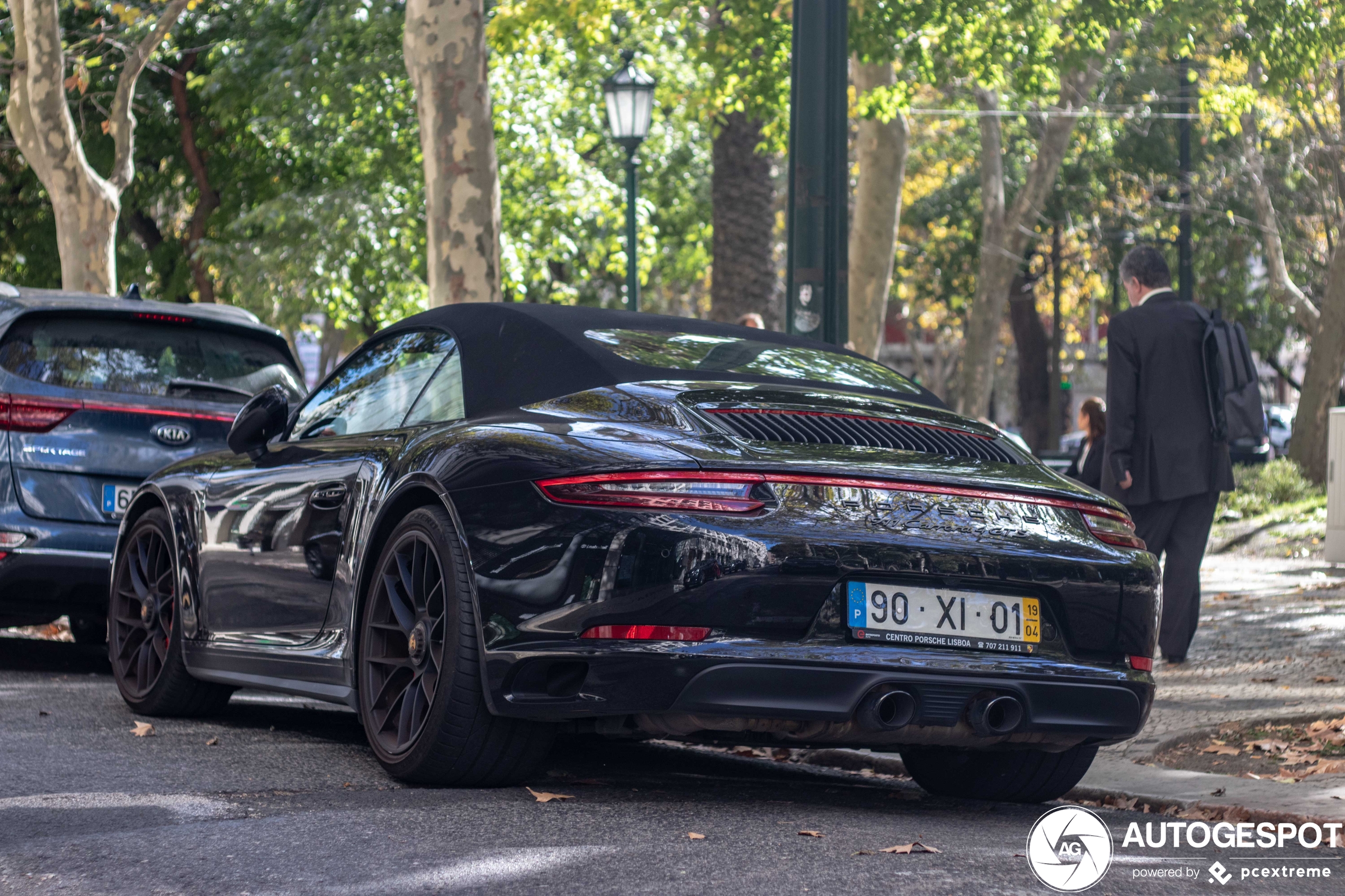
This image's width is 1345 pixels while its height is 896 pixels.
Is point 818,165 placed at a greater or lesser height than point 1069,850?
greater

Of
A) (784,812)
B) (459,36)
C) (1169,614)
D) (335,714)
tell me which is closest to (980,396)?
(459,36)

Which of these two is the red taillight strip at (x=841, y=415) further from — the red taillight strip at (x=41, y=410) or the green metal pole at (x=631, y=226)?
the green metal pole at (x=631, y=226)

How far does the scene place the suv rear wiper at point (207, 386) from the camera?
8383 millimetres

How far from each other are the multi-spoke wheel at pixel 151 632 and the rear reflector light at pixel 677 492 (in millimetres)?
2661

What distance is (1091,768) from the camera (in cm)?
608

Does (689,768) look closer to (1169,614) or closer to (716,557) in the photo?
(716,557)

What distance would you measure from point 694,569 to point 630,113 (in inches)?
545

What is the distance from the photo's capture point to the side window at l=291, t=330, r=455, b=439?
5656 mm

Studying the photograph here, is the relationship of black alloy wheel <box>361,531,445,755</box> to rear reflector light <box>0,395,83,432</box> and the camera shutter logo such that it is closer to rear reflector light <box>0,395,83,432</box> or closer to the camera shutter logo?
the camera shutter logo

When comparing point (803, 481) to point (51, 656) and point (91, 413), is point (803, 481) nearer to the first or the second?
point (91, 413)

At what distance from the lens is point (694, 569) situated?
14.3 feet

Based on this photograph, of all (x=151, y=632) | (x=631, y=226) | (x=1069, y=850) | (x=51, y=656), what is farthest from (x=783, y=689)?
(x=631, y=226)

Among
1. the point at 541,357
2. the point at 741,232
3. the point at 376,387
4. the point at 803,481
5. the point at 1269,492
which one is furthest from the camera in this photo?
the point at 1269,492

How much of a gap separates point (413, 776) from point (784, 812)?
100cm
